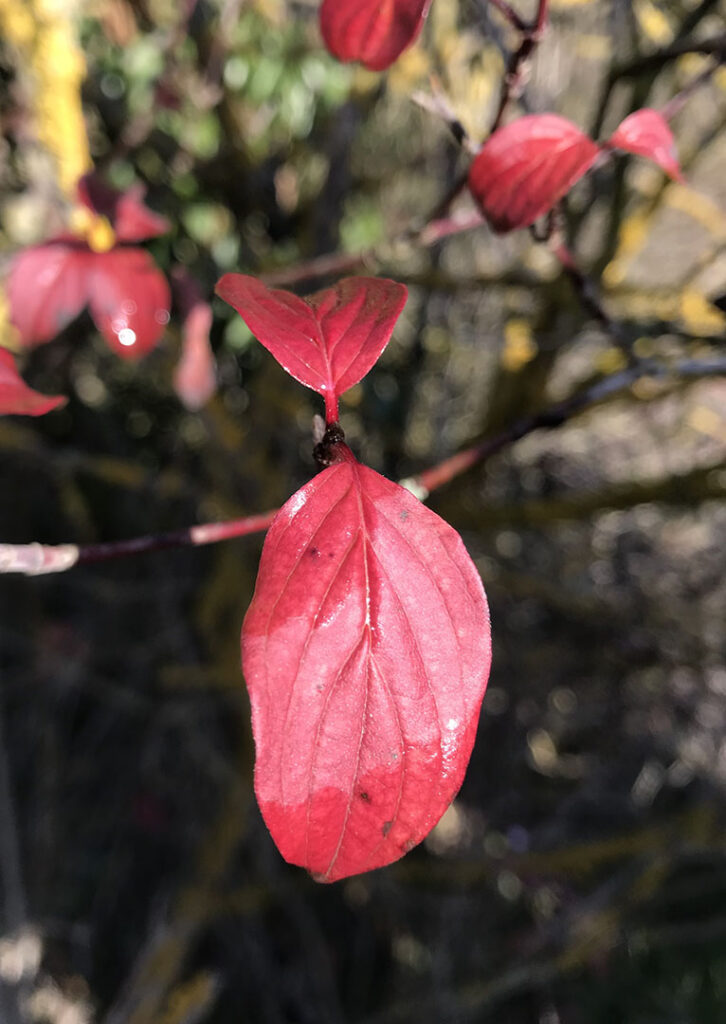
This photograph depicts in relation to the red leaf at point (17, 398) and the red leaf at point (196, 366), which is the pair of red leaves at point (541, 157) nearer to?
the red leaf at point (17, 398)

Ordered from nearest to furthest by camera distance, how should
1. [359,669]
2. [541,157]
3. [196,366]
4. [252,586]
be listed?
[359,669]
[541,157]
[196,366]
[252,586]

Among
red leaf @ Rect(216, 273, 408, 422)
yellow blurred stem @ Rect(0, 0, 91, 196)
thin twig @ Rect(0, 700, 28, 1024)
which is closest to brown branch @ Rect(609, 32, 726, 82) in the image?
red leaf @ Rect(216, 273, 408, 422)

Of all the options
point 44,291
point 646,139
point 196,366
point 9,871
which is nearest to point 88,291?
point 44,291

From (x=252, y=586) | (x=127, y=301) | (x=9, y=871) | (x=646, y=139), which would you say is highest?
(x=646, y=139)

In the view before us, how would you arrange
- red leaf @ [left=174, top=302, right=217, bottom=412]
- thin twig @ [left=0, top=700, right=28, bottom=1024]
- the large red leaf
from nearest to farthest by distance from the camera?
the large red leaf < red leaf @ [left=174, top=302, right=217, bottom=412] < thin twig @ [left=0, top=700, right=28, bottom=1024]

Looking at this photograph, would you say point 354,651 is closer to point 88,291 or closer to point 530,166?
point 530,166

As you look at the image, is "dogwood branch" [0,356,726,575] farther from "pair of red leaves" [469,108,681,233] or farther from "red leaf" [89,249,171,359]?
"red leaf" [89,249,171,359]

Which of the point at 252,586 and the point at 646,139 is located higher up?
the point at 646,139
